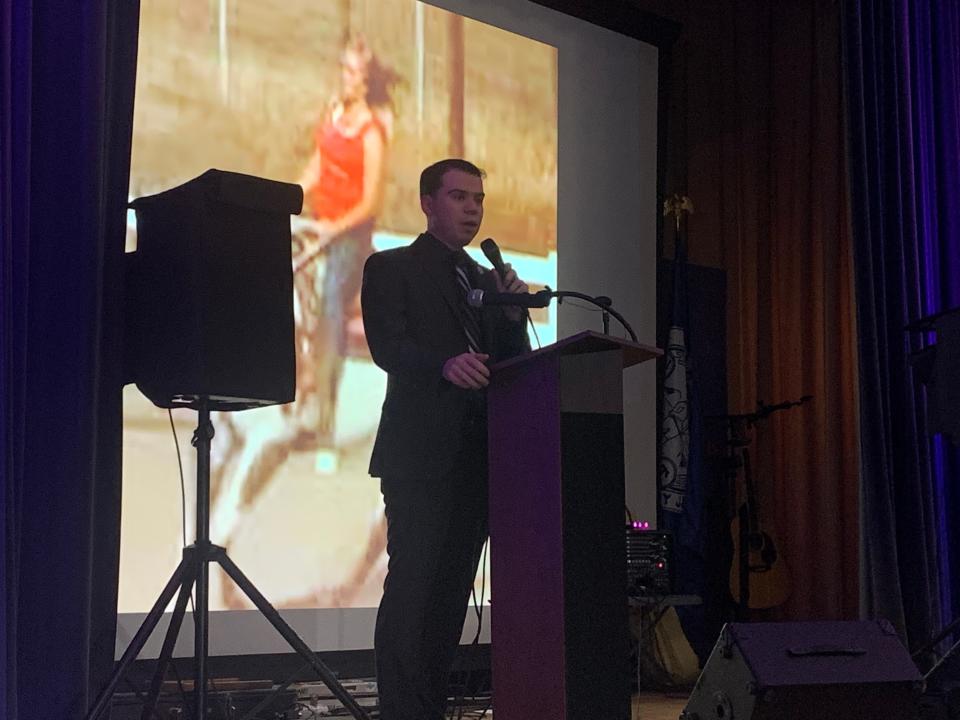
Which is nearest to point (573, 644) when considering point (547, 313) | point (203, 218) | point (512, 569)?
point (512, 569)

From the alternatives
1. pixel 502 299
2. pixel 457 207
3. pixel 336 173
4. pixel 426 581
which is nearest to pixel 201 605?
pixel 426 581

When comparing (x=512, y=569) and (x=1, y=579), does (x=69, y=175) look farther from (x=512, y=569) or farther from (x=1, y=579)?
(x=512, y=569)

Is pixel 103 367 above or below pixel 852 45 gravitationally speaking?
→ below

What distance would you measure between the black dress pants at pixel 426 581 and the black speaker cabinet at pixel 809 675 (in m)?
0.64

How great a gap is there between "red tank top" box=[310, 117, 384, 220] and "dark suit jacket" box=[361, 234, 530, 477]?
0.88 m

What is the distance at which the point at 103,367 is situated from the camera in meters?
2.69

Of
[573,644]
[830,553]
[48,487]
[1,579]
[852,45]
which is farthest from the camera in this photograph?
[830,553]

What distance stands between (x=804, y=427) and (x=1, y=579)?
3862 millimetres

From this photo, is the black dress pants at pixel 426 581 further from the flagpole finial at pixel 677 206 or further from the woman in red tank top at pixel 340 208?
the flagpole finial at pixel 677 206

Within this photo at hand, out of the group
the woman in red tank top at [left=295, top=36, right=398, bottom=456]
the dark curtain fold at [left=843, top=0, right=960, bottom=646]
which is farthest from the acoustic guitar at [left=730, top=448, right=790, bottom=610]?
the woman in red tank top at [left=295, top=36, right=398, bottom=456]

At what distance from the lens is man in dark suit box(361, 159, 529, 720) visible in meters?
2.39

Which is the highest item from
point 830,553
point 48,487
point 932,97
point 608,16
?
point 608,16

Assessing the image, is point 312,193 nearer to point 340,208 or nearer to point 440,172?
point 340,208

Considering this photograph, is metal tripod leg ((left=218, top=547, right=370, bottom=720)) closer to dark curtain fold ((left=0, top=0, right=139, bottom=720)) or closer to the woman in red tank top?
dark curtain fold ((left=0, top=0, right=139, bottom=720))
